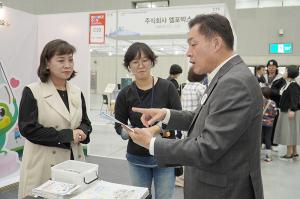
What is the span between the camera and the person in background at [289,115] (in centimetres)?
480

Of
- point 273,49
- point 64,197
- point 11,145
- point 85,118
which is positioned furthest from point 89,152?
point 273,49

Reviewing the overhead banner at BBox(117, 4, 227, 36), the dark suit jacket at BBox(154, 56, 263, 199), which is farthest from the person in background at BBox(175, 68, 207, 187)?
the dark suit jacket at BBox(154, 56, 263, 199)

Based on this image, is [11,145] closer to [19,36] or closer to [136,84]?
[19,36]

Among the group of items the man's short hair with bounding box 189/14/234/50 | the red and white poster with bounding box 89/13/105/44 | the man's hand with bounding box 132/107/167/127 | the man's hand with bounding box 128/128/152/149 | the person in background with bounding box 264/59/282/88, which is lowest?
the man's hand with bounding box 128/128/152/149

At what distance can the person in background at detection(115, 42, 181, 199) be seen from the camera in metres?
2.06

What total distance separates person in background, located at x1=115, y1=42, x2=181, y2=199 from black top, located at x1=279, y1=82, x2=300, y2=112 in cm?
336

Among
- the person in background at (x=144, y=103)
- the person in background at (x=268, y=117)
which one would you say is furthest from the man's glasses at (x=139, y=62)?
the person in background at (x=268, y=117)

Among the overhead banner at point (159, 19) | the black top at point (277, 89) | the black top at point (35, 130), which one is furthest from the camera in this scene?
the black top at point (277, 89)

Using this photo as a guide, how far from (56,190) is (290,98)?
4.43 metres

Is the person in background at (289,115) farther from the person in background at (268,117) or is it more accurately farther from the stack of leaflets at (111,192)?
the stack of leaflets at (111,192)

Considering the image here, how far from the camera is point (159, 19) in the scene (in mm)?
4523

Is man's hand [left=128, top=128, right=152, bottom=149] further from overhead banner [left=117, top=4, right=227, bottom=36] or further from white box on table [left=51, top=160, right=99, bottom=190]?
overhead banner [left=117, top=4, right=227, bottom=36]

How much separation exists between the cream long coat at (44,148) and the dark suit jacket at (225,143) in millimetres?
918

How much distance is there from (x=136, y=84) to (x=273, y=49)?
1120cm
